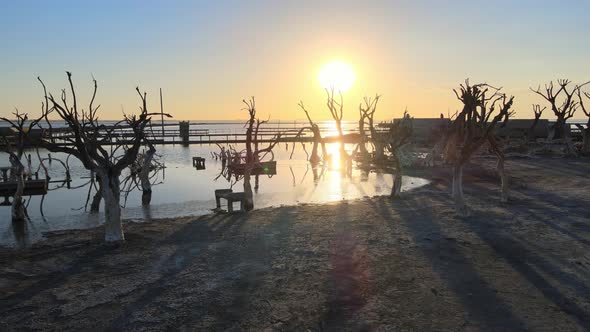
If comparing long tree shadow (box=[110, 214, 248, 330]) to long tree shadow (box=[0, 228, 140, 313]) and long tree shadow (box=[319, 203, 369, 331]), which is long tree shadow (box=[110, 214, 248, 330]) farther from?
long tree shadow (box=[319, 203, 369, 331])

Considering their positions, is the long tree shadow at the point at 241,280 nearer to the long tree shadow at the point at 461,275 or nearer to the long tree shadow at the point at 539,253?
the long tree shadow at the point at 461,275

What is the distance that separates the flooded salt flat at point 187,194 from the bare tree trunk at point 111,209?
141 inches

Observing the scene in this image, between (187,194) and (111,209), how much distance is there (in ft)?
39.9

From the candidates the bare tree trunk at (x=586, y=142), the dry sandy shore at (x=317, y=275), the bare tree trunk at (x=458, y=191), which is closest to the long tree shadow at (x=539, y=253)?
the dry sandy shore at (x=317, y=275)

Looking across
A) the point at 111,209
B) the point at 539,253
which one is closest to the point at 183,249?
the point at 111,209

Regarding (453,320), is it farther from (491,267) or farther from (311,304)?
(491,267)

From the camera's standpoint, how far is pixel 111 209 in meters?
10.8

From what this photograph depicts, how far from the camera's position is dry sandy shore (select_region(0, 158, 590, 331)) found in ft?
20.6

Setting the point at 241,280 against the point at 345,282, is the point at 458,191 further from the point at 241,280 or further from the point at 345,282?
the point at 241,280

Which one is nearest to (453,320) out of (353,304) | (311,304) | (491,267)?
(353,304)

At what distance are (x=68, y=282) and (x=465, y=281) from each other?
24.4 ft

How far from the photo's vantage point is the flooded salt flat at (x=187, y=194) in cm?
1609

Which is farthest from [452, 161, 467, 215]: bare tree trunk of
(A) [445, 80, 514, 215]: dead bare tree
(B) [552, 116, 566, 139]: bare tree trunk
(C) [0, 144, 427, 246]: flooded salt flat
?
(B) [552, 116, 566, 139]: bare tree trunk

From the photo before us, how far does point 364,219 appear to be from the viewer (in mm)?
13312
